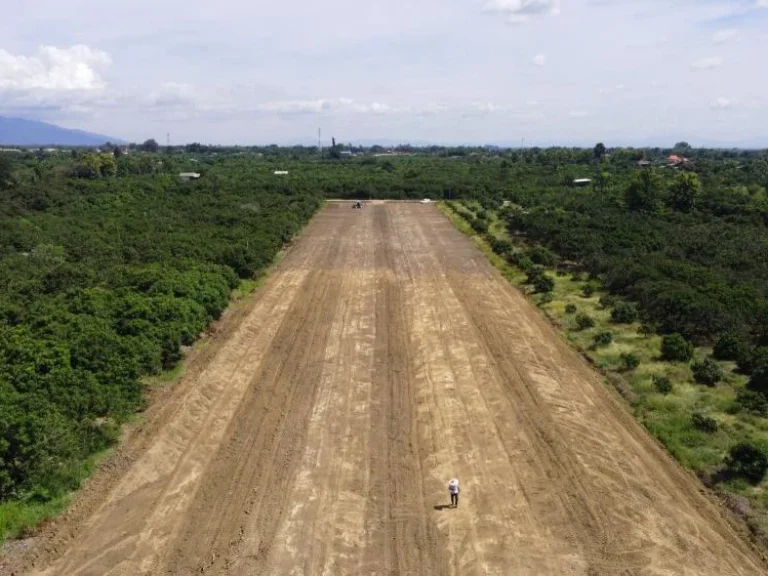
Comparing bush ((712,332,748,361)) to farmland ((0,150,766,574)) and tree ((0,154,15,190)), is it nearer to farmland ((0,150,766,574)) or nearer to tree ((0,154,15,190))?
farmland ((0,150,766,574))

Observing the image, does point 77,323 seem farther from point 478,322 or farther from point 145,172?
point 145,172

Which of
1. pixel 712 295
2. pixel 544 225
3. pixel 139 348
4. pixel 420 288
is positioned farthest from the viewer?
pixel 544 225

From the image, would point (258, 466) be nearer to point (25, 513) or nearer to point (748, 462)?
point (25, 513)

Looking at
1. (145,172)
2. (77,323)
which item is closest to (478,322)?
(77,323)

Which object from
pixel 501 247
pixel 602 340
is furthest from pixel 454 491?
pixel 501 247

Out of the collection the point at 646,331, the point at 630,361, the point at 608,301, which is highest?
the point at 608,301

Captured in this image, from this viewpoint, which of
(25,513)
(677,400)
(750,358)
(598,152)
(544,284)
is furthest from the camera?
(598,152)

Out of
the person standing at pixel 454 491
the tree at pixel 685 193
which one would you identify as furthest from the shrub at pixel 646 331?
the tree at pixel 685 193
